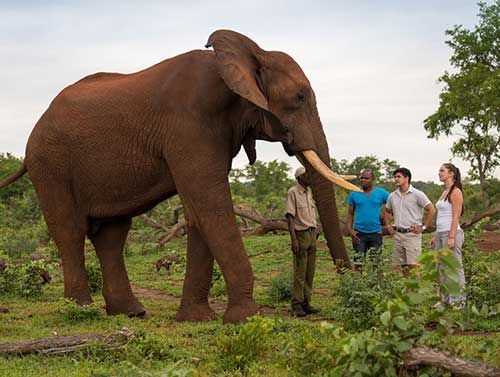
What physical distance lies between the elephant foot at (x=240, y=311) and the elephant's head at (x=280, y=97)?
1008 mm

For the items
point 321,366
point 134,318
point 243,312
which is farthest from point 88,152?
point 321,366

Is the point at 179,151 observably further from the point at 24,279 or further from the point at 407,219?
the point at 24,279

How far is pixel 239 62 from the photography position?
7.07 metres

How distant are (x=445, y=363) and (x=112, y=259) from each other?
5447 mm

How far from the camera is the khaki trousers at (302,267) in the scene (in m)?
8.12

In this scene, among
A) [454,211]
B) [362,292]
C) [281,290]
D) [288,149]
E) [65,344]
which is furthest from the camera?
[281,290]

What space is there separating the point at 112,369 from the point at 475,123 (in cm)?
2633

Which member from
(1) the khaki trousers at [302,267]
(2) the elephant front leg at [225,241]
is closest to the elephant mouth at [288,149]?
(2) the elephant front leg at [225,241]

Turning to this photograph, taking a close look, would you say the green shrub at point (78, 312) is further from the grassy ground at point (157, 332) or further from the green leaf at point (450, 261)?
the green leaf at point (450, 261)

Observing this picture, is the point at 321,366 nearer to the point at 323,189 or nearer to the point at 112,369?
the point at 112,369

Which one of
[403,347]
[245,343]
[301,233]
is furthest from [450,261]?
[301,233]

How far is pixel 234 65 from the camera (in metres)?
7.01

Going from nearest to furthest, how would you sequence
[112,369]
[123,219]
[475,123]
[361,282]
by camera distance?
[112,369] → [361,282] → [123,219] → [475,123]

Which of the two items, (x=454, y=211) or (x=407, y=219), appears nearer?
(x=454, y=211)
